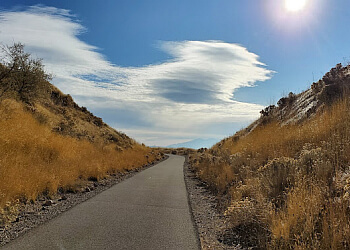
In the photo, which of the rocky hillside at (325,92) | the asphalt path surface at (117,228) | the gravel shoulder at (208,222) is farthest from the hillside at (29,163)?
the rocky hillside at (325,92)

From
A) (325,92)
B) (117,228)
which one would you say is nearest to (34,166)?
(117,228)

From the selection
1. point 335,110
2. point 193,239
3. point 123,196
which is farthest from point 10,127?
point 335,110

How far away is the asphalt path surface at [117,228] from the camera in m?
4.52

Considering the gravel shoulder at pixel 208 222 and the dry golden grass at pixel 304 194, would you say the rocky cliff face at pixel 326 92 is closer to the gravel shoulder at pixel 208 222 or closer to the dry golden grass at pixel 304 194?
the dry golden grass at pixel 304 194

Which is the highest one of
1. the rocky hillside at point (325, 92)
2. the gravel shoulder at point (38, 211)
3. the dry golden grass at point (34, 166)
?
the rocky hillside at point (325, 92)

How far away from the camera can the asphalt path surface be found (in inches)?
178

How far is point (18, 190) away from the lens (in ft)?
23.0

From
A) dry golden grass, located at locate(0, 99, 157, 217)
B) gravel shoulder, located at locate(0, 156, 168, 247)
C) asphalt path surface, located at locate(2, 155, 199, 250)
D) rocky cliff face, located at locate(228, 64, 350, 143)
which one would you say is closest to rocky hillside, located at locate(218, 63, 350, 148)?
rocky cliff face, located at locate(228, 64, 350, 143)

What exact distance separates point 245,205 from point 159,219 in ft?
7.06

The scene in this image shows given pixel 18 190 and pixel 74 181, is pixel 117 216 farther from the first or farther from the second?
pixel 74 181

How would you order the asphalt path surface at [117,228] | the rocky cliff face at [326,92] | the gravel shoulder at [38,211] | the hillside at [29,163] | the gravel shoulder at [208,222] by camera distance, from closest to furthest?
1. the asphalt path surface at [117,228]
2. the gravel shoulder at [38,211]
3. the gravel shoulder at [208,222]
4. the hillside at [29,163]
5. the rocky cliff face at [326,92]

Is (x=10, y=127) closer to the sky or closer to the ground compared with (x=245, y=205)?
closer to the sky

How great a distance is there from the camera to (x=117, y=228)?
5.35m

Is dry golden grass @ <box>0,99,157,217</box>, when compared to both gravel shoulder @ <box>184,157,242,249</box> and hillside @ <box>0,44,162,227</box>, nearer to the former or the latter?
hillside @ <box>0,44,162,227</box>
